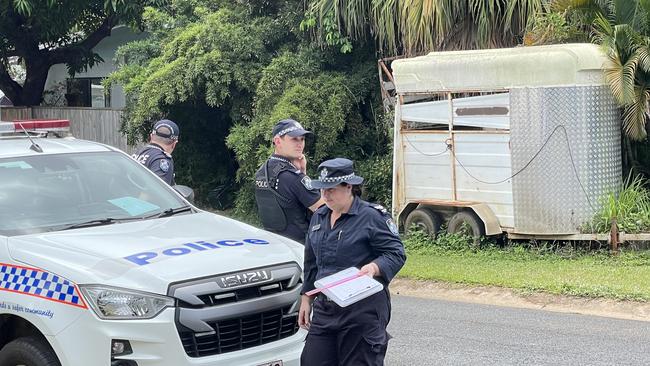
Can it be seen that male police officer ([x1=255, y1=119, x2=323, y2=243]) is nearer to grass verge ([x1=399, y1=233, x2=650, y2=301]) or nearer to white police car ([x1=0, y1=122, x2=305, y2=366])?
white police car ([x1=0, y1=122, x2=305, y2=366])

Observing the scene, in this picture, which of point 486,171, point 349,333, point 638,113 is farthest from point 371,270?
point 638,113

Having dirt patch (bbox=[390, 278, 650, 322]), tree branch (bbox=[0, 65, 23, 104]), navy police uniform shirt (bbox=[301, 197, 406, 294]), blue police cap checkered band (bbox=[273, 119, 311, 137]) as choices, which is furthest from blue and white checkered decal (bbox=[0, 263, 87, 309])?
tree branch (bbox=[0, 65, 23, 104])

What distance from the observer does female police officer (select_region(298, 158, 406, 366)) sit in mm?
Answer: 4742

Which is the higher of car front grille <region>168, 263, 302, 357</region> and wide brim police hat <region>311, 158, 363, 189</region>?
wide brim police hat <region>311, 158, 363, 189</region>

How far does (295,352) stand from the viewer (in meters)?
5.33

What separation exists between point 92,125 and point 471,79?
39.2 ft

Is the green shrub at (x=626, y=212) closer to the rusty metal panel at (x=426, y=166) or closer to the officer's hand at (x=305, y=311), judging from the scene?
the rusty metal panel at (x=426, y=166)

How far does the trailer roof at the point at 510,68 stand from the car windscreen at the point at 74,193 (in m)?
6.34

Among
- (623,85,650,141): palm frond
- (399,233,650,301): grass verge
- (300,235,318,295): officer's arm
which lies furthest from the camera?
(623,85,650,141): palm frond

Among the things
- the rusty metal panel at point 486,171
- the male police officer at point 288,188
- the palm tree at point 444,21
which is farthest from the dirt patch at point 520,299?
the palm tree at point 444,21

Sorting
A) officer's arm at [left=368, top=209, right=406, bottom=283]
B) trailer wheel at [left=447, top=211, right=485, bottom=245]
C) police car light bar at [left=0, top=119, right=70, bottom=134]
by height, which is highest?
police car light bar at [left=0, top=119, right=70, bottom=134]

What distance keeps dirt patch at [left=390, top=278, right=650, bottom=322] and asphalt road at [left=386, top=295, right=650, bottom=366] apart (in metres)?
0.29

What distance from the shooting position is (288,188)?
250 inches

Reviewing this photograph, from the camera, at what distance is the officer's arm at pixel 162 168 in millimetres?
7910
